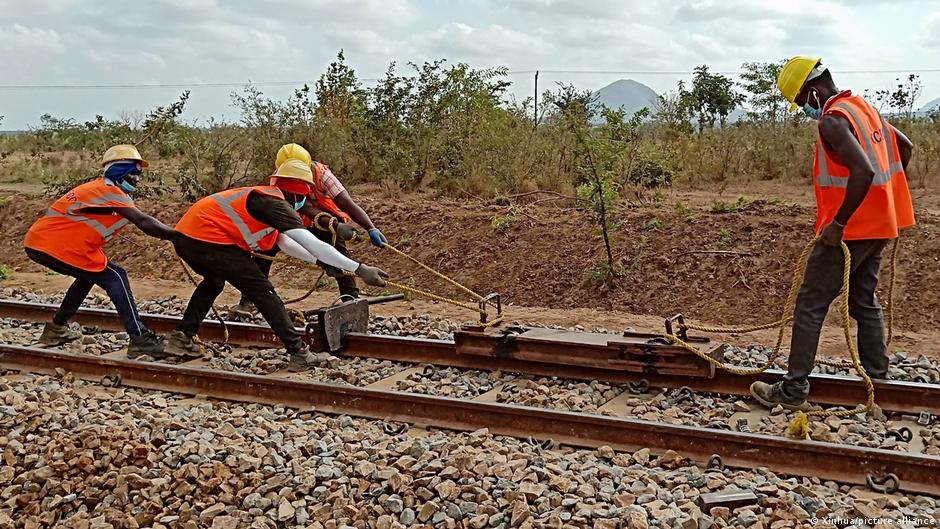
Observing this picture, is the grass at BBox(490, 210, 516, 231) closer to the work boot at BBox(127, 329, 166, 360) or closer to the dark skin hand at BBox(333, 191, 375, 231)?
the dark skin hand at BBox(333, 191, 375, 231)

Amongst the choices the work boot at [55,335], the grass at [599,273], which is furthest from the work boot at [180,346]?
the grass at [599,273]

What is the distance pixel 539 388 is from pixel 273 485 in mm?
2346

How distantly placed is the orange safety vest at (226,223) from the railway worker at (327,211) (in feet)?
2.58

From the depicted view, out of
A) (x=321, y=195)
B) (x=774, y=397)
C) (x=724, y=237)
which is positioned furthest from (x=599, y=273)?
(x=774, y=397)

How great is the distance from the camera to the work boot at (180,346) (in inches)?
312

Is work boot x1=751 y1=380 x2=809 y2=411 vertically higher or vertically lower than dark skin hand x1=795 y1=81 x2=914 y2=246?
lower

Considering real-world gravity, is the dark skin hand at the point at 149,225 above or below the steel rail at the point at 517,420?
above

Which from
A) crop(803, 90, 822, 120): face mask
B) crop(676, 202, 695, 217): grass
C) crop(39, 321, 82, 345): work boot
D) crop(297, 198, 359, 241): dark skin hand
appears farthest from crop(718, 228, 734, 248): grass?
crop(39, 321, 82, 345): work boot

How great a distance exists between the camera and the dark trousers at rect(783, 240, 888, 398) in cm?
576

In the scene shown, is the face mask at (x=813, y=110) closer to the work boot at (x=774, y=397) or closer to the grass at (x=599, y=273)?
the work boot at (x=774, y=397)

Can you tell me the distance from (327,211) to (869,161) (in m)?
5.01

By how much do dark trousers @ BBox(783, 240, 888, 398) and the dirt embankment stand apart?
327 cm

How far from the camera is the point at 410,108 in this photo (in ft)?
54.8

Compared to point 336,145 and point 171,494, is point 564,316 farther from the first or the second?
point 336,145
